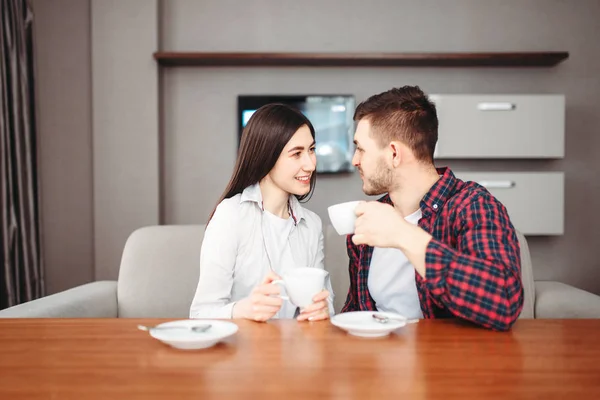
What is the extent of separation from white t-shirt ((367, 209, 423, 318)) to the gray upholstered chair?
38 cm

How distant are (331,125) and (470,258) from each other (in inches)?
110

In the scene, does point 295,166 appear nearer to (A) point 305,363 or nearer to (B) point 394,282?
(B) point 394,282

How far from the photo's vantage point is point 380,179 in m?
1.56

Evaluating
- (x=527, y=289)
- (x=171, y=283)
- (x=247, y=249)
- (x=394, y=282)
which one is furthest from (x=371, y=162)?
(x=171, y=283)

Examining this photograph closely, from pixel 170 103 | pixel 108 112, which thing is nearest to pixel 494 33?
pixel 170 103

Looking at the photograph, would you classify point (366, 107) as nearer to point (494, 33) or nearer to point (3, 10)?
point (3, 10)

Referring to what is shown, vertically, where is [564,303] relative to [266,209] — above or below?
below

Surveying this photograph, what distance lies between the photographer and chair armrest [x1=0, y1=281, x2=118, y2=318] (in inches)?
60.0

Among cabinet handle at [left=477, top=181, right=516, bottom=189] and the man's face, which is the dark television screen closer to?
cabinet handle at [left=477, top=181, right=516, bottom=189]

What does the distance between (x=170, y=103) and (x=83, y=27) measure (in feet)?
2.40

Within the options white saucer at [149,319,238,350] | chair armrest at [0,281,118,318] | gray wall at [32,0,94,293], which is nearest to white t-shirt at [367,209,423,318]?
white saucer at [149,319,238,350]

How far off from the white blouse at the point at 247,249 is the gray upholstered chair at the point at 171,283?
0.59ft

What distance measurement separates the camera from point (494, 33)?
3938 millimetres

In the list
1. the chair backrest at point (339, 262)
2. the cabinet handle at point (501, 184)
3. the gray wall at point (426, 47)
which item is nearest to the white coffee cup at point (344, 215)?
the chair backrest at point (339, 262)
